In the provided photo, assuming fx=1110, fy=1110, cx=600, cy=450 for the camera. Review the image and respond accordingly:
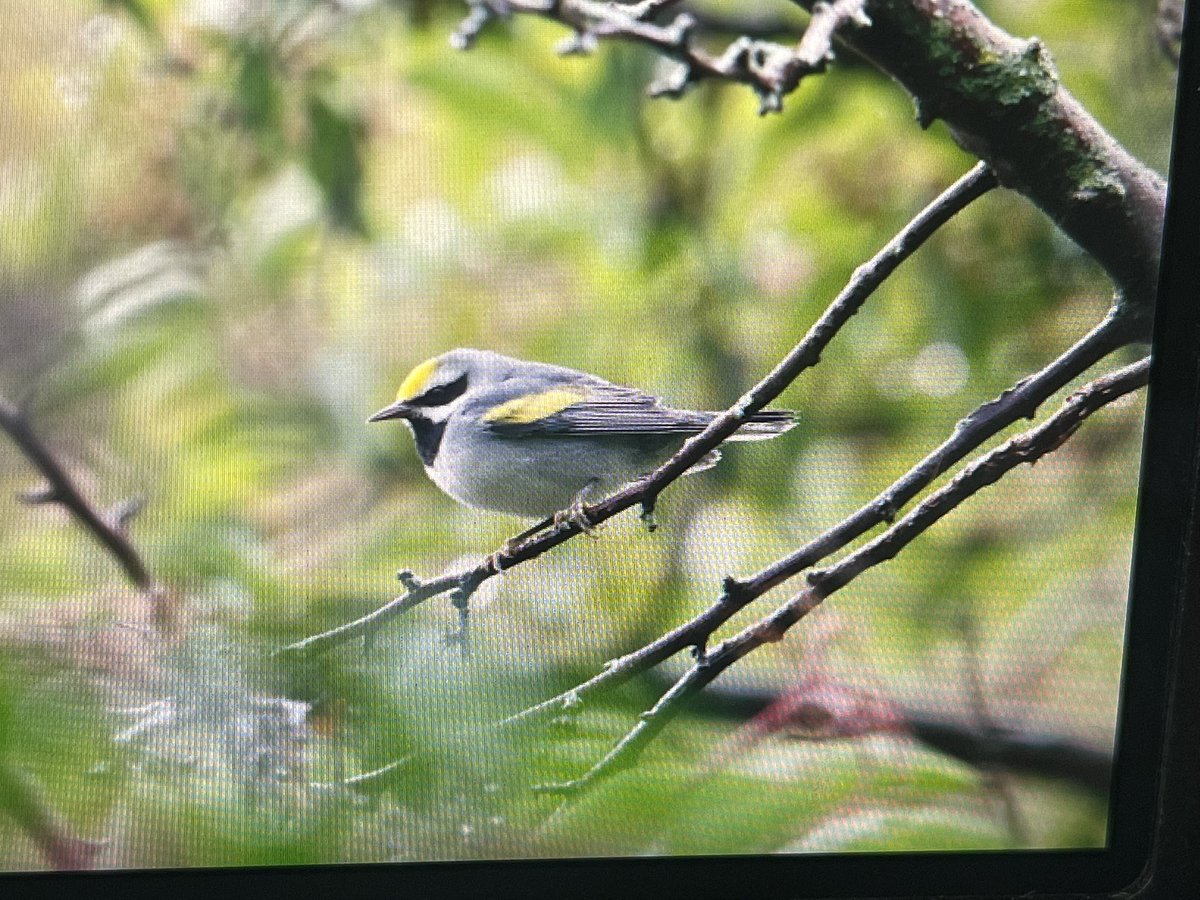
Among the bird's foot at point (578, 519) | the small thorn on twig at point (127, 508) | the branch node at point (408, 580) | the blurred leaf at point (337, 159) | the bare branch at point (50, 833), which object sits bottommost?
the bare branch at point (50, 833)

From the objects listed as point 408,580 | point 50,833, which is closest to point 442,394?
point 408,580

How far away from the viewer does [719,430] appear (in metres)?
0.70

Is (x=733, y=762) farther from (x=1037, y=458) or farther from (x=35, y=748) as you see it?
(x=35, y=748)

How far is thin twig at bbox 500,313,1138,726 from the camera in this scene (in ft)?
2.35

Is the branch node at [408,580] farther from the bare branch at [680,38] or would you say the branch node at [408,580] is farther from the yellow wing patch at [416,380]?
the bare branch at [680,38]

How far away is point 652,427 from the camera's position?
71cm

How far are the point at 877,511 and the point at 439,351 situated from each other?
30 centimetres

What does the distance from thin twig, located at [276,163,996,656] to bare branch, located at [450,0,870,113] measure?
4.6 inches

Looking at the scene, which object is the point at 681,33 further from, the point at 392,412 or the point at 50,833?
the point at 50,833

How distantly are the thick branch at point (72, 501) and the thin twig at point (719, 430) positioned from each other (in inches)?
4.3

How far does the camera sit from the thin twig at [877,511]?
0.72 metres

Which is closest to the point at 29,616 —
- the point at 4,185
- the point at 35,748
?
the point at 35,748

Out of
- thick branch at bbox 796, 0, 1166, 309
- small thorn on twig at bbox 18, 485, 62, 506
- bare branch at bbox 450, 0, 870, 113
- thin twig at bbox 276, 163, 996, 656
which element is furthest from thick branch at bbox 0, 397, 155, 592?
thick branch at bbox 796, 0, 1166, 309

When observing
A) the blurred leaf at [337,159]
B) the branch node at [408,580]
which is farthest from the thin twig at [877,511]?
the blurred leaf at [337,159]
